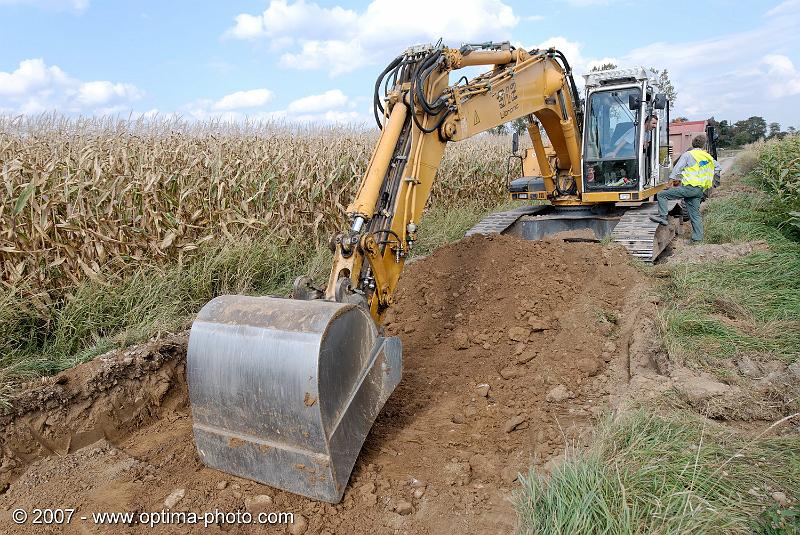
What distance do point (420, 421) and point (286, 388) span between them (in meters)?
1.31

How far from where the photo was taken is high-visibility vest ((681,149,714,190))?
854 cm

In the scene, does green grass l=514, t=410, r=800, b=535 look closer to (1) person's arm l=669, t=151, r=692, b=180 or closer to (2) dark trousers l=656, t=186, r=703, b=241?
(2) dark trousers l=656, t=186, r=703, b=241

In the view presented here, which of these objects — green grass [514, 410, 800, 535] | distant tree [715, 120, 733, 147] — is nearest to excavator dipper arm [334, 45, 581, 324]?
green grass [514, 410, 800, 535]

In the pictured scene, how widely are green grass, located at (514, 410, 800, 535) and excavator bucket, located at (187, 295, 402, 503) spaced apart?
947 mm

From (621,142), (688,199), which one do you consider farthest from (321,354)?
(688,199)

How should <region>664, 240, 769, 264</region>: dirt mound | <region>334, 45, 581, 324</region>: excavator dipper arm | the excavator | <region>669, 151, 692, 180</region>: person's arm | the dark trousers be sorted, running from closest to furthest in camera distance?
1. the excavator
2. <region>334, 45, 581, 324</region>: excavator dipper arm
3. <region>664, 240, 769, 264</region>: dirt mound
4. the dark trousers
5. <region>669, 151, 692, 180</region>: person's arm

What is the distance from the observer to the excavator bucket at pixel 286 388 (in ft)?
9.31

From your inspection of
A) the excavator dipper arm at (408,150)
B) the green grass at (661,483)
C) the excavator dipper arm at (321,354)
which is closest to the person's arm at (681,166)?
the excavator dipper arm at (408,150)

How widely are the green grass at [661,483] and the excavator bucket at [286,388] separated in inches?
37.3

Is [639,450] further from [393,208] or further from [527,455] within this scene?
[393,208]

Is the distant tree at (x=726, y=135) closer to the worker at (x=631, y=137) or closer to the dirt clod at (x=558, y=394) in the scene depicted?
the worker at (x=631, y=137)

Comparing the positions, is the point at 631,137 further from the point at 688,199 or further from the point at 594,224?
the point at 688,199

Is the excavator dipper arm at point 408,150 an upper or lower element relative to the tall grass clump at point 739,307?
upper

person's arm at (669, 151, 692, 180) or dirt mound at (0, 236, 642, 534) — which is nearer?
dirt mound at (0, 236, 642, 534)
